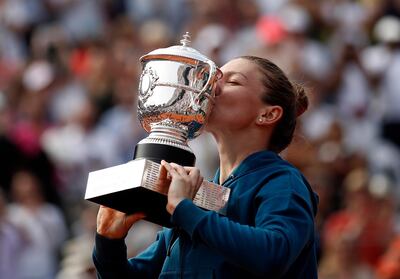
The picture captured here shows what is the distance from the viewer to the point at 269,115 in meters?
4.34

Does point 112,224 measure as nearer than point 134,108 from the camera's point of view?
Yes

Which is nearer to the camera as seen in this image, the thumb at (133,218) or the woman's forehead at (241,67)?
the thumb at (133,218)

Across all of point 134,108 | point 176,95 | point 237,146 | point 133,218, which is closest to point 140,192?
point 133,218

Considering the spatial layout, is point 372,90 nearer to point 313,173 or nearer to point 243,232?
point 313,173

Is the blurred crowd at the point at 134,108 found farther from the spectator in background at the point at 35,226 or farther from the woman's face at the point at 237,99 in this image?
the woman's face at the point at 237,99

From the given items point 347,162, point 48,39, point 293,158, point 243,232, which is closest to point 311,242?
point 243,232

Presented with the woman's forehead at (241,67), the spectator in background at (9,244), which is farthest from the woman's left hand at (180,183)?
the spectator in background at (9,244)

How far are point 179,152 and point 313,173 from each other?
215 inches

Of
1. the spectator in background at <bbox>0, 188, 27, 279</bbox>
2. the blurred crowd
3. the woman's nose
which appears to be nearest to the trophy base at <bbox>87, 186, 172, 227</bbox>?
the woman's nose

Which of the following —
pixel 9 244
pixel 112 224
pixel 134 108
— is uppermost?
pixel 112 224

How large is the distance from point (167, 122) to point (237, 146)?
285 millimetres

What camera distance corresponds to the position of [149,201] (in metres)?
4.12

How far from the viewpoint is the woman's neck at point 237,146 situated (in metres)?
4.36

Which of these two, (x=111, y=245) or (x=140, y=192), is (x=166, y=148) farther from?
(x=111, y=245)
